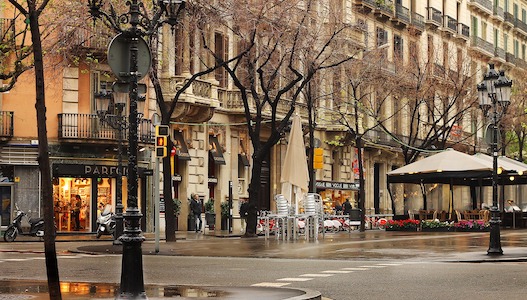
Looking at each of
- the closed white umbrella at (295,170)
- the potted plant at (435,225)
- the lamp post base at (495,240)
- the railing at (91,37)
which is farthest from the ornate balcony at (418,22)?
the lamp post base at (495,240)

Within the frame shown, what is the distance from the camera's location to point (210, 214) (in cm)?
4538

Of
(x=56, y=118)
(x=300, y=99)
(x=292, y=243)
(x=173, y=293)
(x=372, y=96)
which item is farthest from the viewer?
(x=372, y=96)

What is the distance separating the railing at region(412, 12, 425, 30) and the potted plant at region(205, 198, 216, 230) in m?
24.5

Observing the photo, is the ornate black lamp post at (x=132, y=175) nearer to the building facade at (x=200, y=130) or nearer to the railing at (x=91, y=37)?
the building facade at (x=200, y=130)

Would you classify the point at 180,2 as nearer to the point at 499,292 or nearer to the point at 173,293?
the point at 173,293

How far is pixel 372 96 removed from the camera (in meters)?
59.0

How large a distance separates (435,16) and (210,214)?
2925 centimetres

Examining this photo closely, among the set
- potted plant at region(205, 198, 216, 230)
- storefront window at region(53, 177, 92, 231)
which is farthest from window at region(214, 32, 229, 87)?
Answer: storefront window at region(53, 177, 92, 231)

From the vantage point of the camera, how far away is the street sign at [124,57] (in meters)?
13.9

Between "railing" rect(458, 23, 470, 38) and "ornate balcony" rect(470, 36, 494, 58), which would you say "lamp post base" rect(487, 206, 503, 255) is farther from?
"ornate balcony" rect(470, 36, 494, 58)

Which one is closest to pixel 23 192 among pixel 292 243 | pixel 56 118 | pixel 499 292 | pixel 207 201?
pixel 56 118

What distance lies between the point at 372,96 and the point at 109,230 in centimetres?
2367

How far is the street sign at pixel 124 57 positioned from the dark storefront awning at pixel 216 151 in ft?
109

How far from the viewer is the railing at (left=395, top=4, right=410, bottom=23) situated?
211 ft
